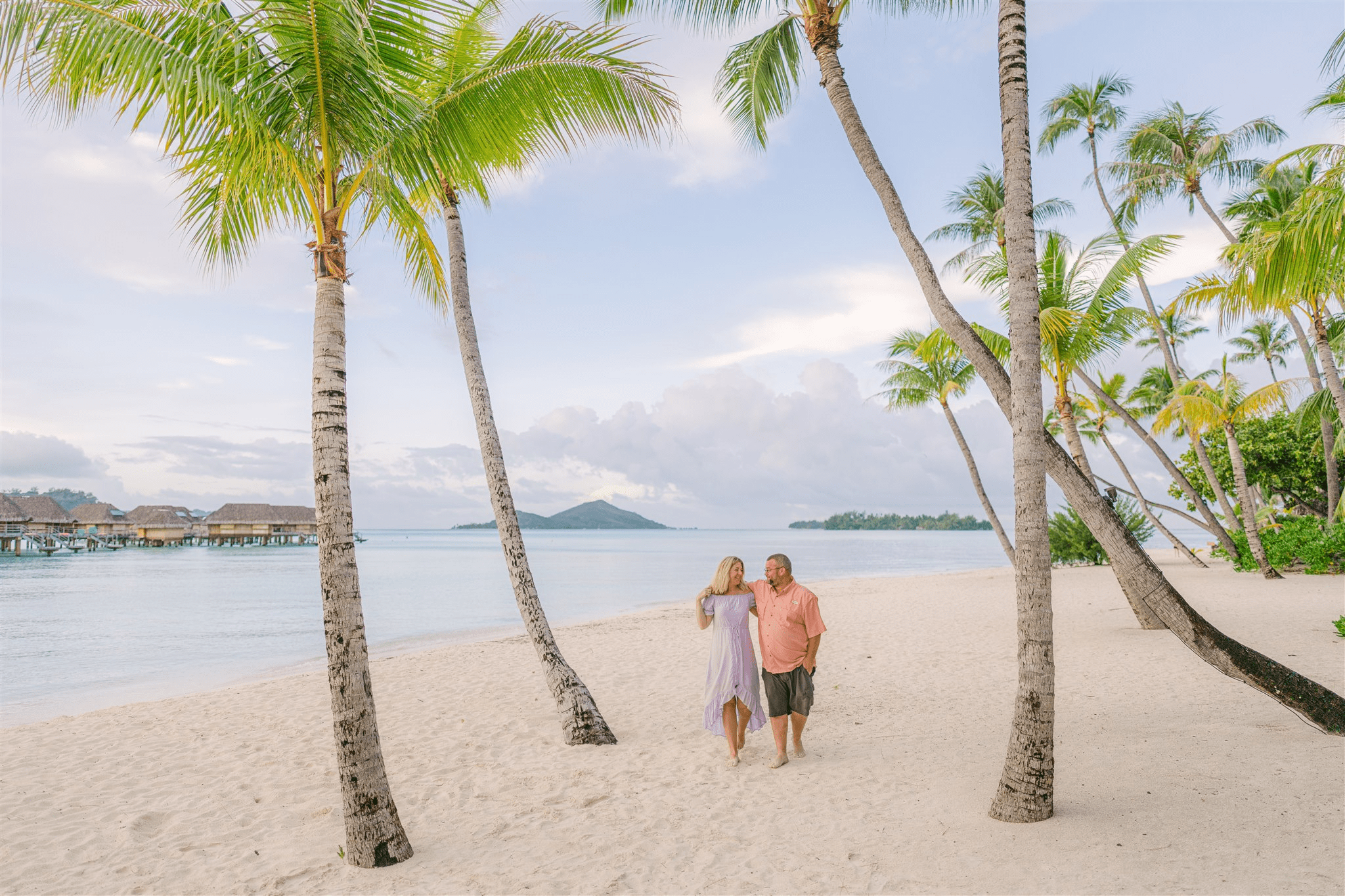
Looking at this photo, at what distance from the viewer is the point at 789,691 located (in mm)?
5219

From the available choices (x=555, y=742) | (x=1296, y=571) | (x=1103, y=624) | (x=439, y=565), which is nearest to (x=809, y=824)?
(x=555, y=742)

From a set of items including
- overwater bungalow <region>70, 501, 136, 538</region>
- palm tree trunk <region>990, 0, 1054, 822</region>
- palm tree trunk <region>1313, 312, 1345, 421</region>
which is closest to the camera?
palm tree trunk <region>990, 0, 1054, 822</region>

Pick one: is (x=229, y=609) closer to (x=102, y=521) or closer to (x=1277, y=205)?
(x=1277, y=205)

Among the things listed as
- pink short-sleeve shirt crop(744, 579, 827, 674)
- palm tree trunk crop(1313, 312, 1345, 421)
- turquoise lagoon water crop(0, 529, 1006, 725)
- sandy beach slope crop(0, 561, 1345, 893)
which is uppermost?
palm tree trunk crop(1313, 312, 1345, 421)

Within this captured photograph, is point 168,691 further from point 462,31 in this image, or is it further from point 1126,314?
point 1126,314

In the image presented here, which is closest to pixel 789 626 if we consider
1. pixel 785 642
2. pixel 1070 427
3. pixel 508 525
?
pixel 785 642

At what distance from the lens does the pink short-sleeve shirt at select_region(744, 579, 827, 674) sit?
504 centimetres

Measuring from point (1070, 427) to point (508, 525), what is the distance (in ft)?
32.1

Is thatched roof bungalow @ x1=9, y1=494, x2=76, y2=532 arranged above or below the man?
above

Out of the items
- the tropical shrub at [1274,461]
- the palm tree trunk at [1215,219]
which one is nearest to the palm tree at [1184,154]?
the palm tree trunk at [1215,219]

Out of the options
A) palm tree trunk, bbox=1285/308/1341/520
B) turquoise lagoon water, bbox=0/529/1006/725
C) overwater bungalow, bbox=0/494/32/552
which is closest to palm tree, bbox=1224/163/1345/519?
palm tree trunk, bbox=1285/308/1341/520

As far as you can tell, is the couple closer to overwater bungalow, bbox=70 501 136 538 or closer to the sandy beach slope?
the sandy beach slope

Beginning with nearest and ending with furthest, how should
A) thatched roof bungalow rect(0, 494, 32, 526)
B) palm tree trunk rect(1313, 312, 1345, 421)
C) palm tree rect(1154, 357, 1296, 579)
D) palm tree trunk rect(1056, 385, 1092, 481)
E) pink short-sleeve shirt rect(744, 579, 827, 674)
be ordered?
pink short-sleeve shirt rect(744, 579, 827, 674) < palm tree trunk rect(1056, 385, 1092, 481) < palm tree trunk rect(1313, 312, 1345, 421) < palm tree rect(1154, 357, 1296, 579) < thatched roof bungalow rect(0, 494, 32, 526)

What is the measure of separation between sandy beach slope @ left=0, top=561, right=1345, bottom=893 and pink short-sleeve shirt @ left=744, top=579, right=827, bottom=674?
86cm
